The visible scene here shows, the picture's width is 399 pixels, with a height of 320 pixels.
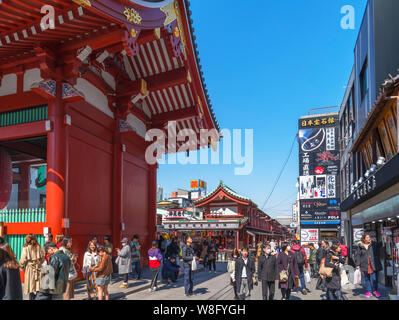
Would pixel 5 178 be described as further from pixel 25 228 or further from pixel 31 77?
pixel 31 77

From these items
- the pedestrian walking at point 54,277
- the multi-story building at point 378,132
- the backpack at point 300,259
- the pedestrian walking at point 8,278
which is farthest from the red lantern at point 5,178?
the multi-story building at point 378,132

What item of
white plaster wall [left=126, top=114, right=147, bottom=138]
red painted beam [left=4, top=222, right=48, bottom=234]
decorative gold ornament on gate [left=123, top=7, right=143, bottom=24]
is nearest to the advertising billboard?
white plaster wall [left=126, top=114, right=147, bottom=138]

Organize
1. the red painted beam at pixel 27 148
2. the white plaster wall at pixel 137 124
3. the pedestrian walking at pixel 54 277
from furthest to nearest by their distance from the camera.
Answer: the white plaster wall at pixel 137 124, the red painted beam at pixel 27 148, the pedestrian walking at pixel 54 277

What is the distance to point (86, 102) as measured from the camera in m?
12.7

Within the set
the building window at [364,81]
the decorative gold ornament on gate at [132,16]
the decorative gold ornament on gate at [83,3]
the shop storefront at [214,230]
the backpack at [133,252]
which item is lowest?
the shop storefront at [214,230]

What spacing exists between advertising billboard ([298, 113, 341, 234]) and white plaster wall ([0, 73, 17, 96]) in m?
24.6

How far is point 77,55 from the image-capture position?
10766 millimetres

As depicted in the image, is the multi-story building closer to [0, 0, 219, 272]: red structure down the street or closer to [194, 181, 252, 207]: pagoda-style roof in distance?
[0, 0, 219, 272]: red structure down the street

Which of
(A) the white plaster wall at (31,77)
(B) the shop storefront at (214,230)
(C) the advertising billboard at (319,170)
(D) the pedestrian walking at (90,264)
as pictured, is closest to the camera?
(D) the pedestrian walking at (90,264)

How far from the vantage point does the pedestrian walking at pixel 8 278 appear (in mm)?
5629

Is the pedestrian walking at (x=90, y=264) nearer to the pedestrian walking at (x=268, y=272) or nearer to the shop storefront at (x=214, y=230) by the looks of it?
the pedestrian walking at (x=268, y=272)

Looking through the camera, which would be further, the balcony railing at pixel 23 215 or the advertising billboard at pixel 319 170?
the advertising billboard at pixel 319 170

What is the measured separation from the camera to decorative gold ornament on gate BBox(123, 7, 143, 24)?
9.61 metres

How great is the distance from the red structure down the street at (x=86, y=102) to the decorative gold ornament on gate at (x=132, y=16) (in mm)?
35
